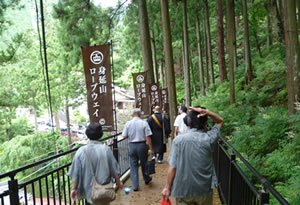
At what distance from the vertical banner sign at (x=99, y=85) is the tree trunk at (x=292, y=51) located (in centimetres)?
436

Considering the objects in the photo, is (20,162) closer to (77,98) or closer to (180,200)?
(77,98)

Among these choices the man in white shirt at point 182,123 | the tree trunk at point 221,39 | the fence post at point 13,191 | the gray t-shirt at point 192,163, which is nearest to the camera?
the gray t-shirt at point 192,163

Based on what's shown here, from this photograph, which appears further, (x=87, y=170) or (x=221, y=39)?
(x=221, y=39)

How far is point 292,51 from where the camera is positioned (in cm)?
603

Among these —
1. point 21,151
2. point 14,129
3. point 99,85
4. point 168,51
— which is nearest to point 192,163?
point 99,85

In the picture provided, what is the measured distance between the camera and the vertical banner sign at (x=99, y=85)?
602 centimetres

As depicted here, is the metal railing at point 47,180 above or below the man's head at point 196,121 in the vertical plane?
below

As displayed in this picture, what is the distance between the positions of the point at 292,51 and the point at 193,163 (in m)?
4.78

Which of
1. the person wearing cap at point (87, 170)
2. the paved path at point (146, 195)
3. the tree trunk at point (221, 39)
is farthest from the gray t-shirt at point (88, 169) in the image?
the tree trunk at point (221, 39)

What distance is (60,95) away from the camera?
73.5 ft

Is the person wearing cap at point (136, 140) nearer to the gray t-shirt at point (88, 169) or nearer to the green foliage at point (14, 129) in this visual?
the gray t-shirt at point (88, 169)

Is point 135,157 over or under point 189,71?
under

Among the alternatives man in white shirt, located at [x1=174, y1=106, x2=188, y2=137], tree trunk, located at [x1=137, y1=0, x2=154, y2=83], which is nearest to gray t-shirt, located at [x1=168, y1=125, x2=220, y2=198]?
man in white shirt, located at [x1=174, y1=106, x2=188, y2=137]

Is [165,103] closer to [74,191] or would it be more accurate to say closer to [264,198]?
[74,191]
